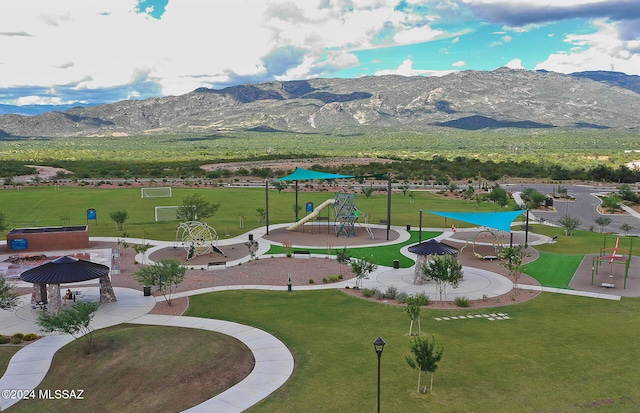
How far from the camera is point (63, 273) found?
27453 mm

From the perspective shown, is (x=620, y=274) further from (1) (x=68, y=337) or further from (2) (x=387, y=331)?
(1) (x=68, y=337)

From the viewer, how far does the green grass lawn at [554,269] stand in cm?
3475

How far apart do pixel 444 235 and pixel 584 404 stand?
33922mm

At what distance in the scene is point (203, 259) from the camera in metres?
42.1

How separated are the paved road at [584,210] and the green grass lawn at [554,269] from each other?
21.2m

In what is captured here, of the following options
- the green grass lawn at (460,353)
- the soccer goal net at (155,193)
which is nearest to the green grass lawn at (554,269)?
the green grass lawn at (460,353)

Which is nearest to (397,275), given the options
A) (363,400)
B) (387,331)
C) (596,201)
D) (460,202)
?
(387,331)

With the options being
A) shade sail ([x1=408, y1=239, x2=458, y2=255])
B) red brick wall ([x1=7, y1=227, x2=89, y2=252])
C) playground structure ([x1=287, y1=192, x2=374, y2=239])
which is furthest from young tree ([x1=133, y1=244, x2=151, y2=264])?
shade sail ([x1=408, y1=239, x2=458, y2=255])

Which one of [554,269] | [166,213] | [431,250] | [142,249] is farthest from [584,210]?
[142,249]

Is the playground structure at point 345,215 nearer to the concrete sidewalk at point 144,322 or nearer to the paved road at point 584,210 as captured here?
the concrete sidewalk at point 144,322

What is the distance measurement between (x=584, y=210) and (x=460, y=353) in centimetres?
6070

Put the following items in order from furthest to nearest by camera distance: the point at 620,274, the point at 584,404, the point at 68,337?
the point at 620,274, the point at 68,337, the point at 584,404

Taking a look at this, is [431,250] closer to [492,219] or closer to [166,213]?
[492,219]

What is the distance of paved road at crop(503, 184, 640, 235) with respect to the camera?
62.2 meters
